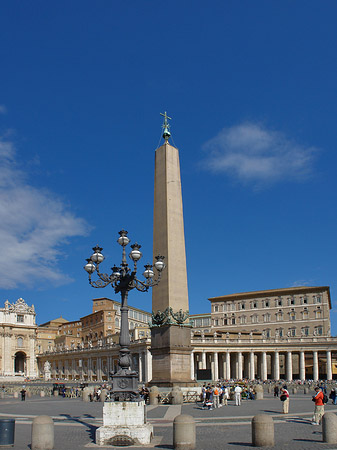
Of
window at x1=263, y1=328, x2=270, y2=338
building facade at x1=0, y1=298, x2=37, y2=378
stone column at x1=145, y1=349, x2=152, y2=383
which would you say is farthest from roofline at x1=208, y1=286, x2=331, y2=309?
building facade at x1=0, y1=298, x2=37, y2=378

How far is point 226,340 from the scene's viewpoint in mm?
74000

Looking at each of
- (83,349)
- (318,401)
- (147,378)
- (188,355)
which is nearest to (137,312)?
(83,349)

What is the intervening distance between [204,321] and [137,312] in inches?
570

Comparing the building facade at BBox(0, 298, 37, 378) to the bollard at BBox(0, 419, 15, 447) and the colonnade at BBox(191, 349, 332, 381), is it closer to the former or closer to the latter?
the colonnade at BBox(191, 349, 332, 381)

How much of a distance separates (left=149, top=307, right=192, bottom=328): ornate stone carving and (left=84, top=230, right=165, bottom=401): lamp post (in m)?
9.34

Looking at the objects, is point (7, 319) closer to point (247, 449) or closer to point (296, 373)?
point (296, 373)

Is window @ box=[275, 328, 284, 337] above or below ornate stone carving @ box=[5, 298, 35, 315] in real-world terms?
below

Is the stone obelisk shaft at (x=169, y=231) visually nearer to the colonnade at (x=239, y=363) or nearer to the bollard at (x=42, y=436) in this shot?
the bollard at (x=42, y=436)

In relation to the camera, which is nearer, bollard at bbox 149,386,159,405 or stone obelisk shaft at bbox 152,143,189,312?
bollard at bbox 149,386,159,405

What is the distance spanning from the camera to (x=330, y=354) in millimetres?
75688

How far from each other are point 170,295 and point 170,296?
5 cm

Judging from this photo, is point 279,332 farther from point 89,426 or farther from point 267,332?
point 89,426

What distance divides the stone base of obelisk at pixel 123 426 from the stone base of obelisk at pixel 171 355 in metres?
12.6

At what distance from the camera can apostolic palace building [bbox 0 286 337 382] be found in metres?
75.3
